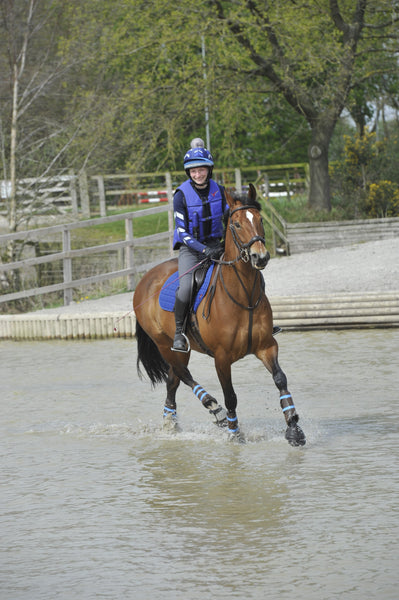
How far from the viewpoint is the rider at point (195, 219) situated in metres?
8.58

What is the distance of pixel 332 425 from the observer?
8820mm

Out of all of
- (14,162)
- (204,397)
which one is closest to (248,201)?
(204,397)

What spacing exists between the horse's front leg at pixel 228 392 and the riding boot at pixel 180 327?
58cm

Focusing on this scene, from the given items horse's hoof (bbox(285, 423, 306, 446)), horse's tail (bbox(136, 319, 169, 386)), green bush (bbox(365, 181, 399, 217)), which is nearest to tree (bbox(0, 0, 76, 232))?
green bush (bbox(365, 181, 399, 217))

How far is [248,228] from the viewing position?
7.80m

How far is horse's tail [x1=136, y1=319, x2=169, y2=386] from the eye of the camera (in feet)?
33.1

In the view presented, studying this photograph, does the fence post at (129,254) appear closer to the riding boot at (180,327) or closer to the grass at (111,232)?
the grass at (111,232)

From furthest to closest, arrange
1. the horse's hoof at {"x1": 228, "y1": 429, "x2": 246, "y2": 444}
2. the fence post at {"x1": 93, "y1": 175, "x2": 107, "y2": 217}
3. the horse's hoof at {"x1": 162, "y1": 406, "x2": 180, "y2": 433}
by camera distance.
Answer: the fence post at {"x1": 93, "y1": 175, "x2": 107, "y2": 217} < the horse's hoof at {"x1": 162, "y1": 406, "x2": 180, "y2": 433} < the horse's hoof at {"x1": 228, "y1": 429, "x2": 246, "y2": 444}

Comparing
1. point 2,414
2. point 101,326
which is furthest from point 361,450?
point 101,326

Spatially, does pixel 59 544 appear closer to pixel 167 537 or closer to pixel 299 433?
pixel 167 537

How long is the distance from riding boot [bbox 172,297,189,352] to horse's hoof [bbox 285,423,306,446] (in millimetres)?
1363

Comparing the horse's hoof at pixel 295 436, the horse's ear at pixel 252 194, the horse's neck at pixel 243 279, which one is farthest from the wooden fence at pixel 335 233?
the horse's hoof at pixel 295 436

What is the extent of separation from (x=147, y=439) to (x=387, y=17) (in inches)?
934

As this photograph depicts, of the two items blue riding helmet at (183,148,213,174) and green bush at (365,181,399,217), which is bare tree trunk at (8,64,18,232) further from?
blue riding helmet at (183,148,213,174)
